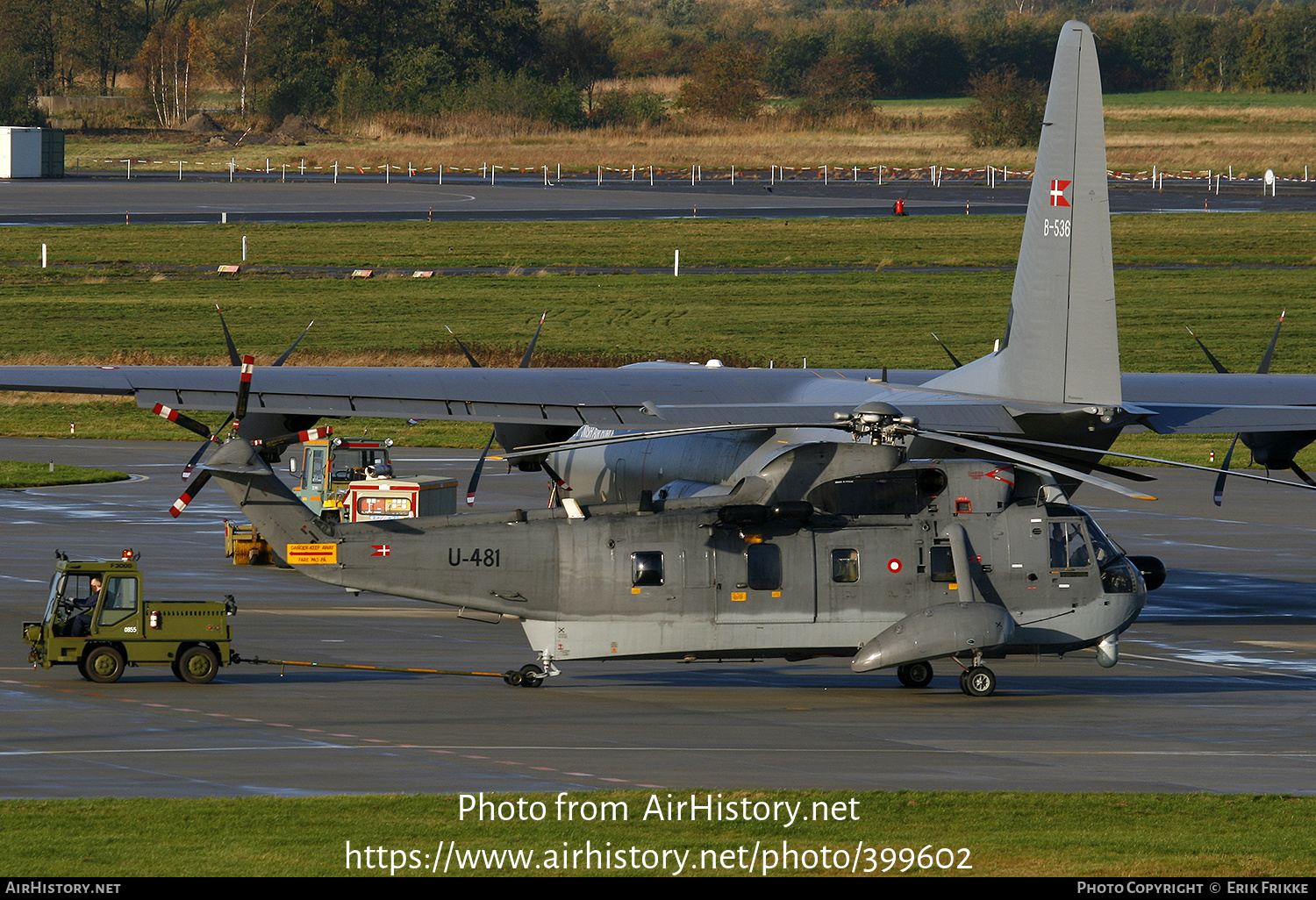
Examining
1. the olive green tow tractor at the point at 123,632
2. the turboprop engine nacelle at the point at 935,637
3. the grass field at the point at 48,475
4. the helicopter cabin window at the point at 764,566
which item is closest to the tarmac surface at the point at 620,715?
the olive green tow tractor at the point at 123,632

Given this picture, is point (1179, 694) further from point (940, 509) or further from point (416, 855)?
point (416, 855)

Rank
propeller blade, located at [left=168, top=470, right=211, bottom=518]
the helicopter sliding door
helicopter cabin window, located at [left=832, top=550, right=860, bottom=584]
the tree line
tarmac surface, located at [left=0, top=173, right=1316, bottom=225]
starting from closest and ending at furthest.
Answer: propeller blade, located at [left=168, top=470, right=211, bottom=518]
the helicopter sliding door
helicopter cabin window, located at [left=832, top=550, right=860, bottom=584]
tarmac surface, located at [left=0, top=173, right=1316, bottom=225]
the tree line

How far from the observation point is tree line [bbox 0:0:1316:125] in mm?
154375

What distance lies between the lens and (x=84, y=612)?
930 inches

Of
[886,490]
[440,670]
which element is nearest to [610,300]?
[440,670]

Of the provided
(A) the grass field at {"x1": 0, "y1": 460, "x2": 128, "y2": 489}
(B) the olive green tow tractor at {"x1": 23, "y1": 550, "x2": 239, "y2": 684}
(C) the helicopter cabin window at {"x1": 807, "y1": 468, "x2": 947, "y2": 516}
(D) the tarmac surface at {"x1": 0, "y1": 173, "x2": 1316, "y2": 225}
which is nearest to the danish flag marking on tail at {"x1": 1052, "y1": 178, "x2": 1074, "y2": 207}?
(C) the helicopter cabin window at {"x1": 807, "y1": 468, "x2": 947, "y2": 516}

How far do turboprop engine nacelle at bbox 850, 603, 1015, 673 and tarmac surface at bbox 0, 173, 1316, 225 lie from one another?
7606 cm

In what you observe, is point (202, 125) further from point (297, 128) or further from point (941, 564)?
point (941, 564)

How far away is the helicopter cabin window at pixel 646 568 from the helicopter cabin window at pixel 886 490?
262cm

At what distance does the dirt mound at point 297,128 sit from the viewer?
148 m

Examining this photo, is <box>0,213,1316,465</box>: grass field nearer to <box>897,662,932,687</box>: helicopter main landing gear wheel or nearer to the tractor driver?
<box>897,662,932,687</box>: helicopter main landing gear wheel

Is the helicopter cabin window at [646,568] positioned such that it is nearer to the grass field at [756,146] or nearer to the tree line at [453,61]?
the grass field at [756,146]
